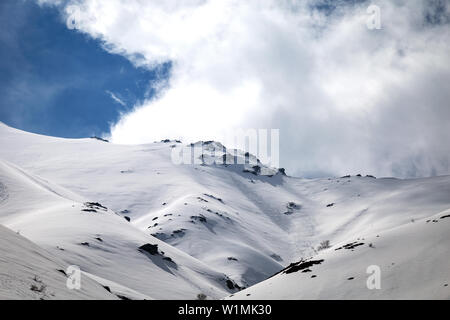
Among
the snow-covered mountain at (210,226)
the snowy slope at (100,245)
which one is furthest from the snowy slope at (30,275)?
the snowy slope at (100,245)

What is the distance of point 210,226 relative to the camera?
107 meters

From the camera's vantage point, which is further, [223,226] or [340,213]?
[340,213]

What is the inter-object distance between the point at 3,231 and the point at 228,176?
170 meters

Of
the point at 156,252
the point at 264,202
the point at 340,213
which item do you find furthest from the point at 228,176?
the point at 156,252

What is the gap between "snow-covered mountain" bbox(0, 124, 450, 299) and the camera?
21828 millimetres

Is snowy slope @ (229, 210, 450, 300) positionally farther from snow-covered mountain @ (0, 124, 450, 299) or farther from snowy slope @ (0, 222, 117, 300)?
snowy slope @ (0, 222, 117, 300)

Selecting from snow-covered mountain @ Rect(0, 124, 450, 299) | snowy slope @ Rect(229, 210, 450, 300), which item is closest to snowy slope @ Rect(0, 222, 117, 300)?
snow-covered mountain @ Rect(0, 124, 450, 299)

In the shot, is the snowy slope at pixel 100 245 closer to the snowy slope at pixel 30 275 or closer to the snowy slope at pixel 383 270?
the snowy slope at pixel 30 275

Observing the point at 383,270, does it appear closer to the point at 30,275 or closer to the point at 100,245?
the point at 30,275

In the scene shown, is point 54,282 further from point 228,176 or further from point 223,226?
point 228,176

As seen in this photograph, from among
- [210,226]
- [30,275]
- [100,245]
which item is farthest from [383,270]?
[210,226]

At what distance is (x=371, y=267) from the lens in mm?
21391

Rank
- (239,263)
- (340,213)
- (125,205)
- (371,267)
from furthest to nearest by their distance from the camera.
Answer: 1. (340,213)
2. (125,205)
3. (239,263)
4. (371,267)
